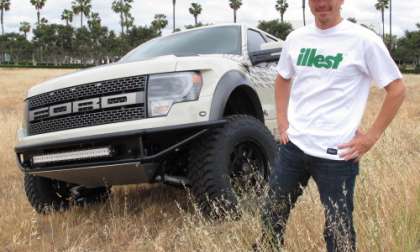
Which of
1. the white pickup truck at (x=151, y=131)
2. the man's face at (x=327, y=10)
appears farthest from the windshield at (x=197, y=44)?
the man's face at (x=327, y=10)

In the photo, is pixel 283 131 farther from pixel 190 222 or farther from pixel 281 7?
pixel 281 7

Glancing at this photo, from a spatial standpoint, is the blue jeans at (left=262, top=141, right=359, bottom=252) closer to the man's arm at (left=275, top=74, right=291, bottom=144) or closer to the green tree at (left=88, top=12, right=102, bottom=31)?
the man's arm at (left=275, top=74, right=291, bottom=144)

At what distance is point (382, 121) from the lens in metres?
2.44

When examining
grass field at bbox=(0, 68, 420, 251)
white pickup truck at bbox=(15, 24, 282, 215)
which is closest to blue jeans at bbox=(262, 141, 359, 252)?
grass field at bbox=(0, 68, 420, 251)

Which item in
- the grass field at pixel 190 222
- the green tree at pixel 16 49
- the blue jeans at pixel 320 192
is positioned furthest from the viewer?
the green tree at pixel 16 49

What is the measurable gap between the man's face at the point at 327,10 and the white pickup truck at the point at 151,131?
1491mm

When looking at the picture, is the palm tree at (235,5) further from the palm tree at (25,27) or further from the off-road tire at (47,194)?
the off-road tire at (47,194)

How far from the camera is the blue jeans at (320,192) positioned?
2533 millimetres

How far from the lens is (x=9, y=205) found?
199 inches

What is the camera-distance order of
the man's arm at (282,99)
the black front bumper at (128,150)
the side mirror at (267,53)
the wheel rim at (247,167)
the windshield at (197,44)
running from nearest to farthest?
1. the man's arm at (282,99)
2. the black front bumper at (128,150)
3. the wheel rim at (247,167)
4. the side mirror at (267,53)
5. the windshield at (197,44)

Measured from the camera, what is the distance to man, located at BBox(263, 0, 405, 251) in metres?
2.43

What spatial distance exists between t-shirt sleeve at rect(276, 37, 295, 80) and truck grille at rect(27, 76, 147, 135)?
4.17 feet

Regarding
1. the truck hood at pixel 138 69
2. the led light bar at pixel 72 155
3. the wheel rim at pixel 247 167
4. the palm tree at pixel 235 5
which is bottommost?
the wheel rim at pixel 247 167

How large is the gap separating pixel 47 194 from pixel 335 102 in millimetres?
3197
